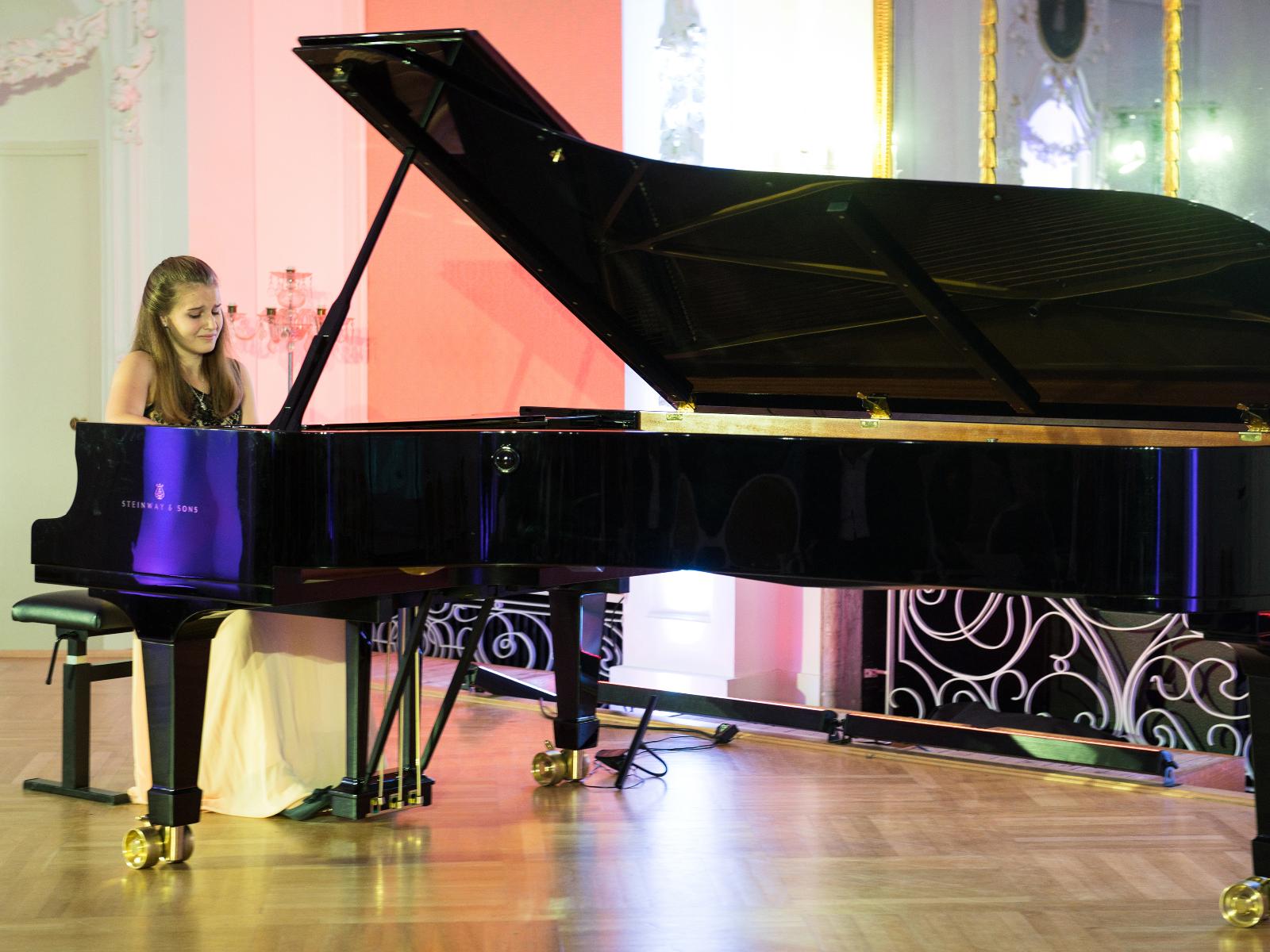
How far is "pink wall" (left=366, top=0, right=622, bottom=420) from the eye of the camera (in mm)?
5289

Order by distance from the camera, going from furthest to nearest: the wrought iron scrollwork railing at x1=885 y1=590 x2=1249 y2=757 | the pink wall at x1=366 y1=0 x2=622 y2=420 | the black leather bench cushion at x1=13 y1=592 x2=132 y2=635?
the pink wall at x1=366 y1=0 x2=622 y2=420
the wrought iron scrollwork railing at x1=885 y1=590 x2=1249 y2=757
the black leather bench cushion at x1=13 y1=592 x2=132 y2=635

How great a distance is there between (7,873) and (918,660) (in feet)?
9.14

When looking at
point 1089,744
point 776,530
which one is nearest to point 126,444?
point 776,530

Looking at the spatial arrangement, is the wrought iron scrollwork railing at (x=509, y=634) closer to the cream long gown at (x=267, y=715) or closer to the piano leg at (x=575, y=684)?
the piano leg at (x=575, y=684)

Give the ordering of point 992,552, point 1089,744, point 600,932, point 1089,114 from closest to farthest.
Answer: point 992,552 → point 600,932 → point 1089,744 → point 1089,114

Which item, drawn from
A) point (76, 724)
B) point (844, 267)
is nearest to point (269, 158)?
point (76, 724)

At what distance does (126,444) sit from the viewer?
2787 mm

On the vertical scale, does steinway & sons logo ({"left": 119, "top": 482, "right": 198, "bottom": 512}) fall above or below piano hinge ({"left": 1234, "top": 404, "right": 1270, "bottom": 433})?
below

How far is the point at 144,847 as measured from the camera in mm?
2951

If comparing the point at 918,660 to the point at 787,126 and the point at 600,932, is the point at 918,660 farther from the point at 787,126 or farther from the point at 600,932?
the point at 600,932

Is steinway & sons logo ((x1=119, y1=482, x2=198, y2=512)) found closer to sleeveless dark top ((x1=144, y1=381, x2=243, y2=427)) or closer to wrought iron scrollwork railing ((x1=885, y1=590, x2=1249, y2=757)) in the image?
sleeveless dark top ((x1=144, y1=381, x2=243, y2=427))

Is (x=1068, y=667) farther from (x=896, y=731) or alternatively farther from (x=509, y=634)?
(x=509, y=634)

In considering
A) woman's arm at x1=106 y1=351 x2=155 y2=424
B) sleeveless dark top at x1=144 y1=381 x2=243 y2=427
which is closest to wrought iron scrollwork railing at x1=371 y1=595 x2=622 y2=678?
sleeveless dark top at x1=144 y1=381 x2=243 y2=427

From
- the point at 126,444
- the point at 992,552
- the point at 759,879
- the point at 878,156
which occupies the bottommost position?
the point at 759,879
